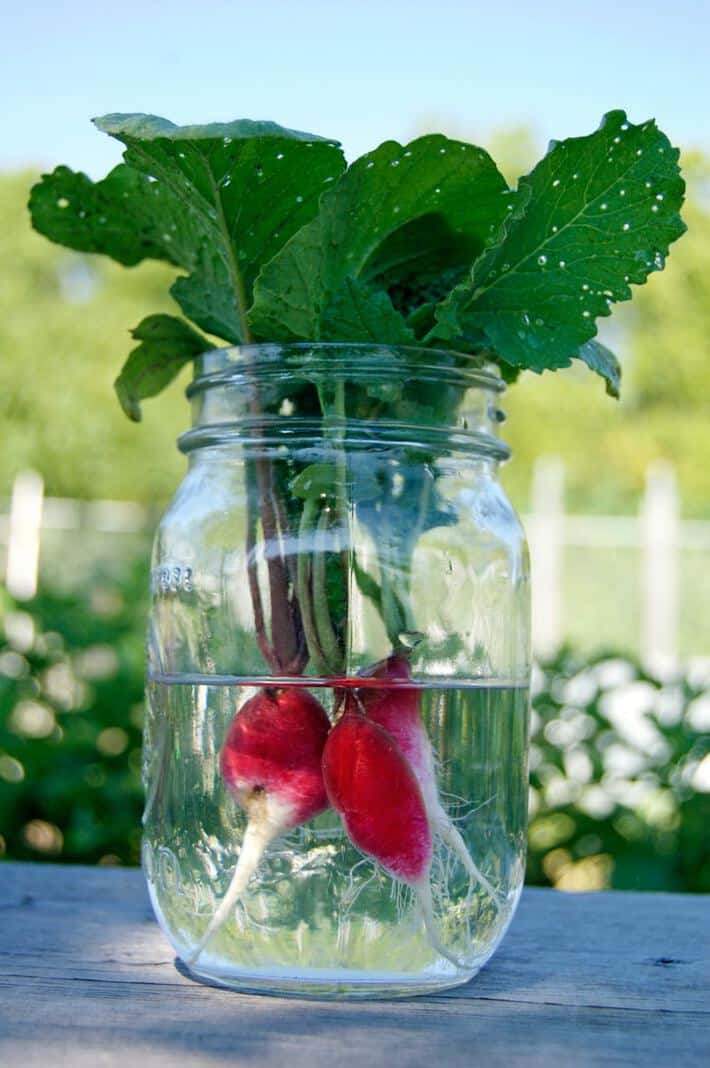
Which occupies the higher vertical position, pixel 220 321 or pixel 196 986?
pixel 220 321

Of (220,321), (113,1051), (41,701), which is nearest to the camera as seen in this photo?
(113,1051)

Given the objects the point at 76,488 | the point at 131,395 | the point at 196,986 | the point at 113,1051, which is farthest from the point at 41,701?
the point at 76,488

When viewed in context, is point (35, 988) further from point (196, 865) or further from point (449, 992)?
point (449, 992)

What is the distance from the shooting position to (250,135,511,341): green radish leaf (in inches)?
32.0

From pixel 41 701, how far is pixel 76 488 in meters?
11.3

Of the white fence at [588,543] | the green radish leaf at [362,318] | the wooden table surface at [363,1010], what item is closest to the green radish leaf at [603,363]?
the green radish leaf at [362,318]

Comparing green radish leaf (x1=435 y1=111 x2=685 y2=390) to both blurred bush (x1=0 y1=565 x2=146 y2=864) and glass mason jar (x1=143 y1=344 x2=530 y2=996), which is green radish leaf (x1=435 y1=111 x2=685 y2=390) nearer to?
glass mason jar (x1=143 y1=344 x2=530 y2=996)

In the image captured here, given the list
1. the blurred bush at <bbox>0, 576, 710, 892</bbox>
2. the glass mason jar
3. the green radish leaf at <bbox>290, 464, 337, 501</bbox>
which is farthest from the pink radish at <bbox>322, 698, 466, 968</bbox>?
the blurred bush at <bbox>0, 576, 710, 892</bbox>

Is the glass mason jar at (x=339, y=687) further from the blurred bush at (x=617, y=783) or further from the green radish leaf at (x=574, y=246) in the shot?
the blurred bush at (x=617, y=783)

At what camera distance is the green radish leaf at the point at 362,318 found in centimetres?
81

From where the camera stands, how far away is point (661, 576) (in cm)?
1070

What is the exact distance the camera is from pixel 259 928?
31.2 inches

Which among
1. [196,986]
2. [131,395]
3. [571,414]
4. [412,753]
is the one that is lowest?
[196,986]

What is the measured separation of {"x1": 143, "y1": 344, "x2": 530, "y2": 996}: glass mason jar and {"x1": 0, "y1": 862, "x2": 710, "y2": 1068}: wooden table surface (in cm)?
4
